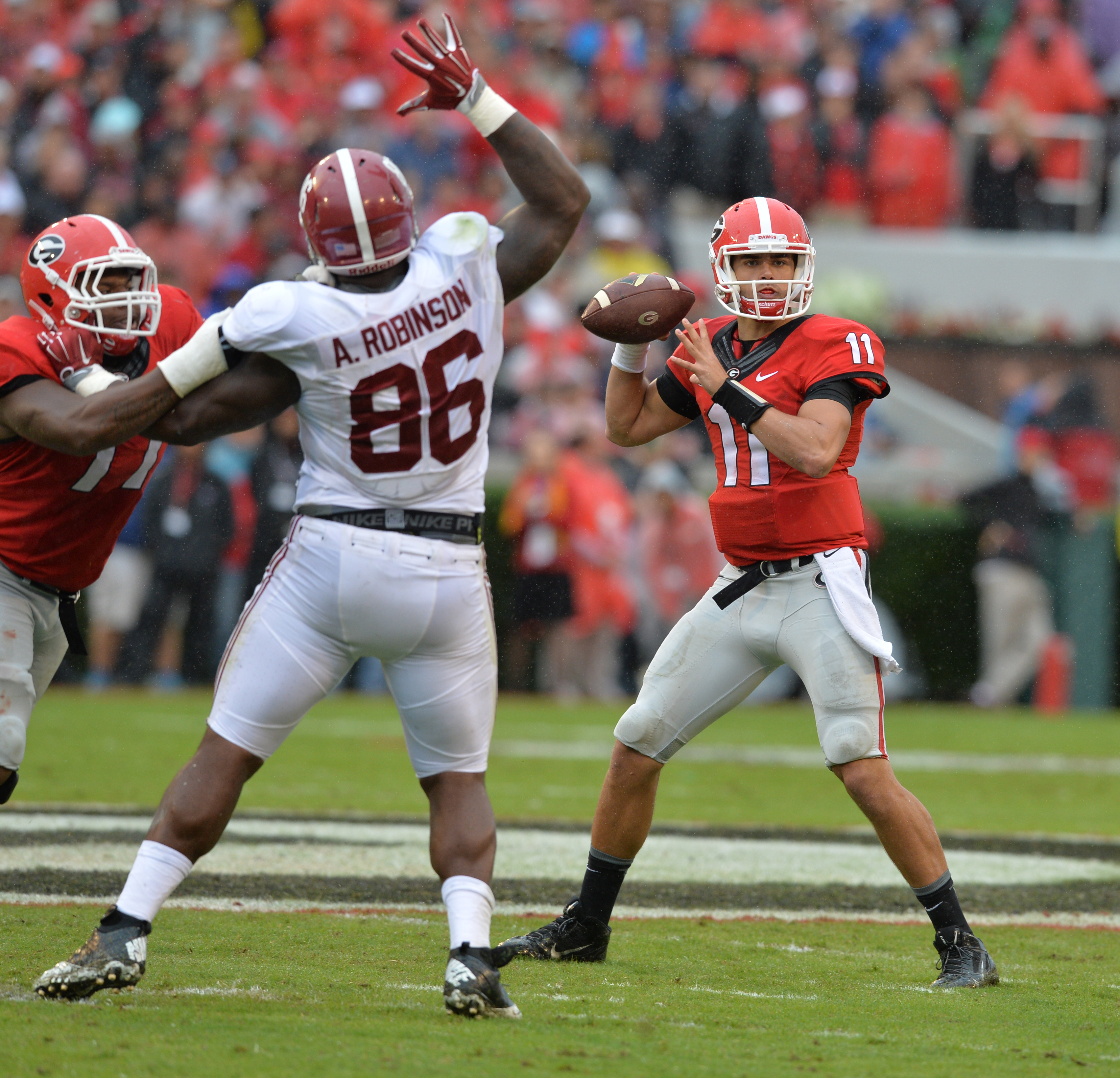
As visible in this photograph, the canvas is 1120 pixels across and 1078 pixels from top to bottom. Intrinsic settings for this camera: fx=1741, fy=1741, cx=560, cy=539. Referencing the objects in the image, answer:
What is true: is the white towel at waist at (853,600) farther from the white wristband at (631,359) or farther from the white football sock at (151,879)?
the white football sock at (151,879)

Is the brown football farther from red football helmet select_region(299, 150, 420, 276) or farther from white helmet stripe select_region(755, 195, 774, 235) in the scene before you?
red football helmet select_region(299, 150, 420, 276)

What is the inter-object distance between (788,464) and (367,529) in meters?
1.19

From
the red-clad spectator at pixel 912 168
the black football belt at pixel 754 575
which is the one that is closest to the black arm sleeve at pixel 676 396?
the black football belt at pixel 754 575

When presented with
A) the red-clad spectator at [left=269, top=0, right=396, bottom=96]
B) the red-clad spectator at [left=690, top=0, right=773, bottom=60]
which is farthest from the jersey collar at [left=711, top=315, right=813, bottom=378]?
the red-clad spectator at [left=690, top=0, right=773, bottom=60]

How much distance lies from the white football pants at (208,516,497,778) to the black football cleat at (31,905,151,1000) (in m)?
0.47

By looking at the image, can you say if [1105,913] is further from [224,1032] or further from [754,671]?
[224,1032]

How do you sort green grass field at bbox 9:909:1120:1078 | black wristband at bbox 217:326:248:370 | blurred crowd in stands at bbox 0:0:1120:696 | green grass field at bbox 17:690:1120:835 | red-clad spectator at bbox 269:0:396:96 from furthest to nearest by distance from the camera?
red-clad spectator at bbox 269:0:396:96, blurred crowd in stands at bbox 0:0:1120:696, green grass field at bbox 17:690:1120:835, black wristband at bbox 217:326:248:370, green grass field at bbox 9:909:1120:1078

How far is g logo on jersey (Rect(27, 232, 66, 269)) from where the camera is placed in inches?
173

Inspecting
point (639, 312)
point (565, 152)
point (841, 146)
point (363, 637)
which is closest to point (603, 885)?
point (363, 637)

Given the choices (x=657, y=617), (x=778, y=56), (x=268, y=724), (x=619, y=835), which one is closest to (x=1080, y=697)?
(x=657, y=617)

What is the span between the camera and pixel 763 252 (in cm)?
470

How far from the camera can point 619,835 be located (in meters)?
4.75

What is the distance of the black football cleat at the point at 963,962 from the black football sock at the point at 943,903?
0.02m

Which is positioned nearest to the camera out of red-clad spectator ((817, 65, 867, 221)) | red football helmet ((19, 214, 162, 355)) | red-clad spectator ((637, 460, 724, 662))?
red football helmet ((19, 214, 162, 355))
